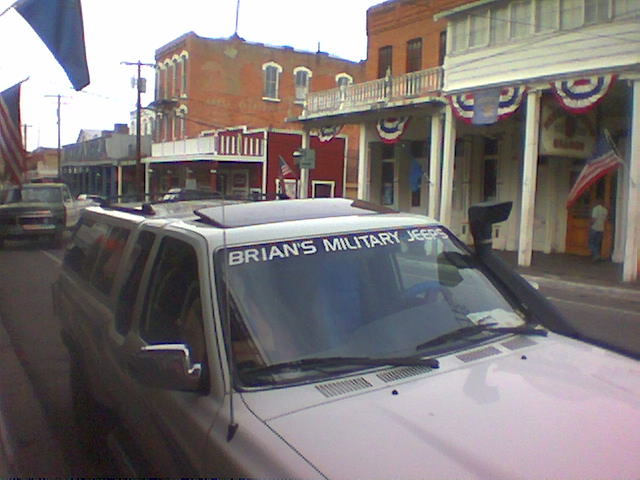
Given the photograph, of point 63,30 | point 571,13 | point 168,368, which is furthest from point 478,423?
point 571,13

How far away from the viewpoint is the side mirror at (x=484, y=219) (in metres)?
3.39

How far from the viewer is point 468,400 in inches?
87.1

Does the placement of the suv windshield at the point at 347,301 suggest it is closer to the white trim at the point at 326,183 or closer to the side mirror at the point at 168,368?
the side mirror at the point at 168,368

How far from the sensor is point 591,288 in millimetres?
13430

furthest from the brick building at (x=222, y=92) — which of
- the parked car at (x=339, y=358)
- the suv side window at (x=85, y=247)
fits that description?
the parked car at (x=339, y=358)

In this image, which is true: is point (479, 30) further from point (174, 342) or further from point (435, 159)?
point (174, 342)

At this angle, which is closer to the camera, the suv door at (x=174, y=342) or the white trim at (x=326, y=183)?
the suv door at (x=174, y=342)

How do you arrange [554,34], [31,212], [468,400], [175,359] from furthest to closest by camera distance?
1. [31,212]
2. [554,34]
3. [175,359]
4. [468,400]

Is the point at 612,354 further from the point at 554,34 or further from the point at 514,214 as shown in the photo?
the point at 514,214

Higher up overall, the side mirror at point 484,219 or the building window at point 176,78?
the building window at point 176,78

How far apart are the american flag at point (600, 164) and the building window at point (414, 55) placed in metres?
9.57

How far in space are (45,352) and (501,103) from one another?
13.4 metres

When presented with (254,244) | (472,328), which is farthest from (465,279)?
(254,244)

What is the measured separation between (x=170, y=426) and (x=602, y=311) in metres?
9.78
